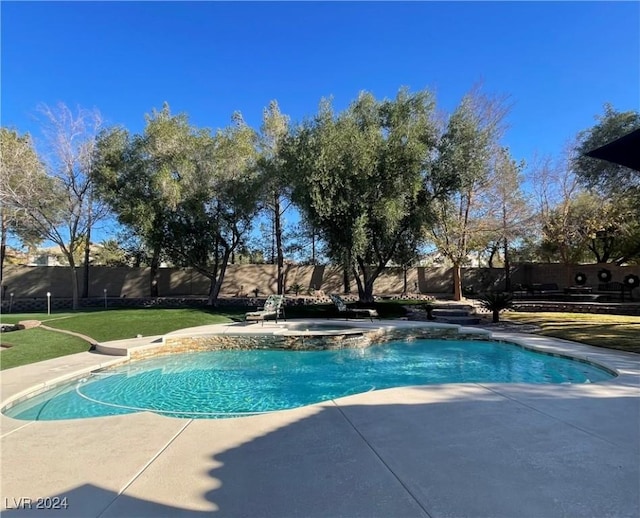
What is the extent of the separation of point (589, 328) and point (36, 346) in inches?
583

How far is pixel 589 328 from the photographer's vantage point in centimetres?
1152

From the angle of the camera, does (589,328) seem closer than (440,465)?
No

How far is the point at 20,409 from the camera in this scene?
5.43m

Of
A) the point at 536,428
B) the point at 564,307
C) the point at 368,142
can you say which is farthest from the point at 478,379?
the point at 564,307

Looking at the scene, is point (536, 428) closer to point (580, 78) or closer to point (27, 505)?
point (27, 505)

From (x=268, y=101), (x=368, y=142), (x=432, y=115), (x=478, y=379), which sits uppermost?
(x=268, y=101)

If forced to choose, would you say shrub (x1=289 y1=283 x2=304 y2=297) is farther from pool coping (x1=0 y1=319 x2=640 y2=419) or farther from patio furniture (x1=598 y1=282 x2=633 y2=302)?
patio furniture (x1=598 y1=282 x2=633 y2=302)

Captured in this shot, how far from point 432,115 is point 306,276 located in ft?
37.9

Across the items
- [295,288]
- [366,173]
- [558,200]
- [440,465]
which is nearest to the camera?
[440,465]

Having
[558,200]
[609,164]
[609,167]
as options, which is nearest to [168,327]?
[609,164]

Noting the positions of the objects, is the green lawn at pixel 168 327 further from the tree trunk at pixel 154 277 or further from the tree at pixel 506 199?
the tree trunk at pixel 154 277

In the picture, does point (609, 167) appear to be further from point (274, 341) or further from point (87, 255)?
point (87, 255)

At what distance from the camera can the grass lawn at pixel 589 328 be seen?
9.20 metres

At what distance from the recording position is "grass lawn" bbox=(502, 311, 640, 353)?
9.20 meters
